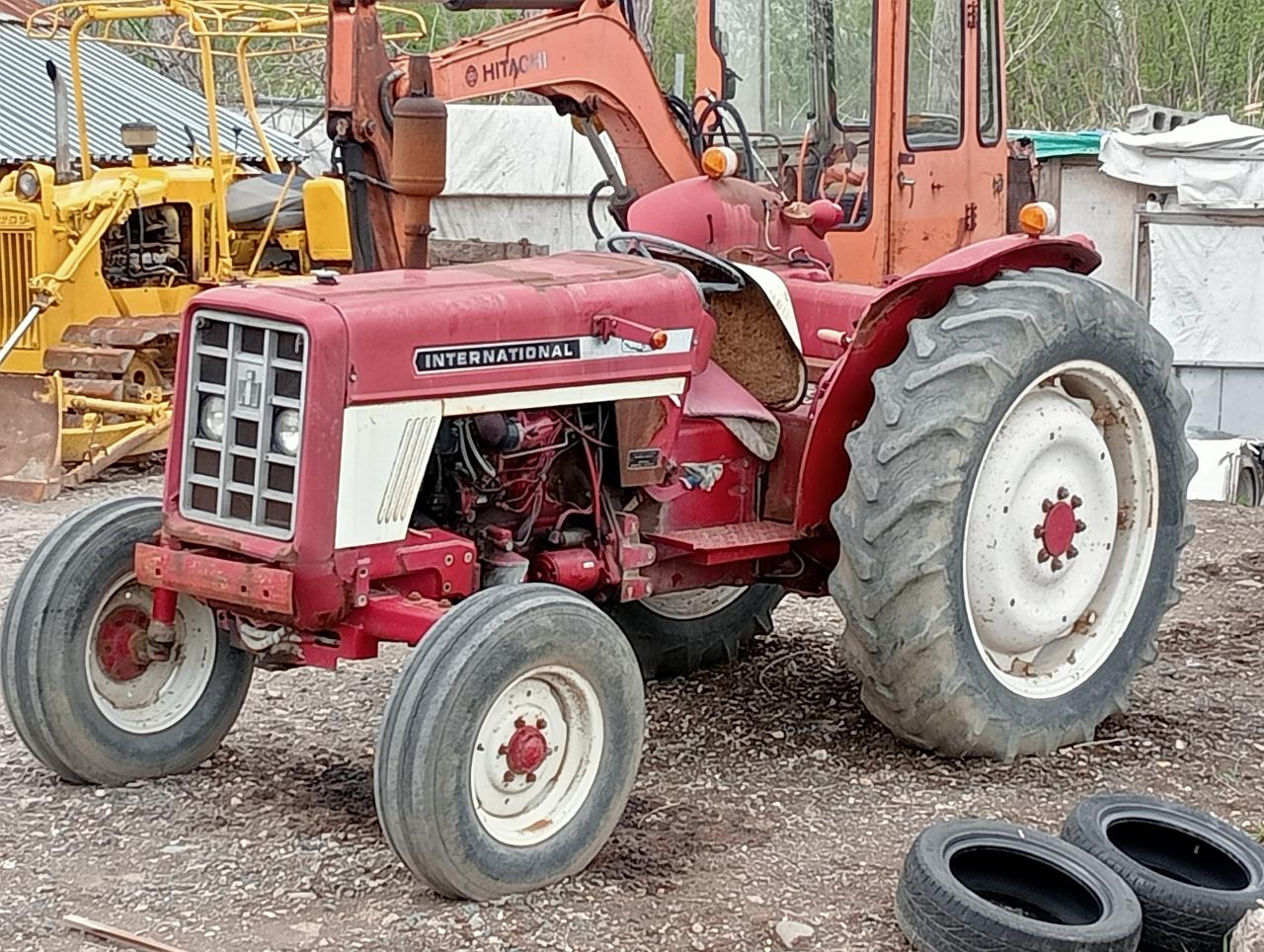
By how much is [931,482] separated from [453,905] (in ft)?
5.53

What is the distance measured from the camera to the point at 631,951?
4.11 meters

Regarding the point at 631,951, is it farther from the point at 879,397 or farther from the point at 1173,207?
the point at 1173,207

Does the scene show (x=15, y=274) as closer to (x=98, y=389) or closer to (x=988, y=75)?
(x=98, y=389)

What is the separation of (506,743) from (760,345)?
5.68ft

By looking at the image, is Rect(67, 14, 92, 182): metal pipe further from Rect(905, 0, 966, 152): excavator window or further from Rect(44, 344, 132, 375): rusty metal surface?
Rect(905, 0, 966, 152): excavator window

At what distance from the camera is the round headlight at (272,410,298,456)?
445 cm

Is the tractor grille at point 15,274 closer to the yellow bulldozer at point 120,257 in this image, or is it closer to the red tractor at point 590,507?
the yellow bulldozer at point 120,257

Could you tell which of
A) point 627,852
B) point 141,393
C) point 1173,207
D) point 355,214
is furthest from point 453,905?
point 1173,207

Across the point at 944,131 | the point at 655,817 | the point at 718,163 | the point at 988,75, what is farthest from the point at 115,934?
the point at 988,75

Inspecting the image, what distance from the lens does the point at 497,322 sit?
183 inches

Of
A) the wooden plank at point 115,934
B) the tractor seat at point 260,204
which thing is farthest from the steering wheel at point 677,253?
the tractor seat at point 260,204

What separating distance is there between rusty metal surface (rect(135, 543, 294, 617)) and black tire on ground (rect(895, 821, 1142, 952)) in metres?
1.57

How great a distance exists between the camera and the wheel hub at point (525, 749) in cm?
432

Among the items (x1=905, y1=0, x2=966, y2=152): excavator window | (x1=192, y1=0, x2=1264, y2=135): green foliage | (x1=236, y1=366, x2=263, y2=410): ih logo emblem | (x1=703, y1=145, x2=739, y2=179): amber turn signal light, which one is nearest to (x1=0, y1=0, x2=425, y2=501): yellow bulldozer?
(x1=905, y1=0, x2=966, y2=152): excavator window
